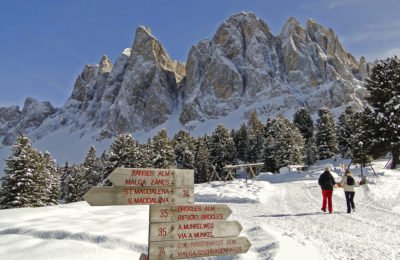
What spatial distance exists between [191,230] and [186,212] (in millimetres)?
285

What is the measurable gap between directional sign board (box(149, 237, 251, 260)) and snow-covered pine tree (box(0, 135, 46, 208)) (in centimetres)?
3187

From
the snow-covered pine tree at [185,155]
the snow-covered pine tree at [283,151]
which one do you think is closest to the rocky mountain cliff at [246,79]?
the snow-covered pine tree at [185,155]

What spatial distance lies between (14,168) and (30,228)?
92.1 ft

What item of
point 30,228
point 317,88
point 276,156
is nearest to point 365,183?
point 30,228

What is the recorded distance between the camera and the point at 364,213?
555 inches

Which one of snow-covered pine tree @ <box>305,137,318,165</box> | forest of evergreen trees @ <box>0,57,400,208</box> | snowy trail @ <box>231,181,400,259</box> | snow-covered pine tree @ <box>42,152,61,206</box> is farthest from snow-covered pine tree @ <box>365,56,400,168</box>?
snow-covered pine tree @ <box>305,137,318,165</box>

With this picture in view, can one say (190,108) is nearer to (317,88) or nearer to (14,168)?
(317,88)

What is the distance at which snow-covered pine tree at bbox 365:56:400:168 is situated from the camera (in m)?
34.9

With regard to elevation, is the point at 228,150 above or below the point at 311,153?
above

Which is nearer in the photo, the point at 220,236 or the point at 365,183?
the point at 220,236

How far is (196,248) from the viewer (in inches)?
225

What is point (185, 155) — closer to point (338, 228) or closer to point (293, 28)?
point (338, 228)

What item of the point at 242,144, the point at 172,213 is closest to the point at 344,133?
the point at 242,144

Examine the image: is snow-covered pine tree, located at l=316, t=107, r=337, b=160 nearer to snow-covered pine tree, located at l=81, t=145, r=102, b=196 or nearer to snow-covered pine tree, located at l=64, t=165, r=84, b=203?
snow-covered pine tree, located at l=81, t=145, r=102, b=196
